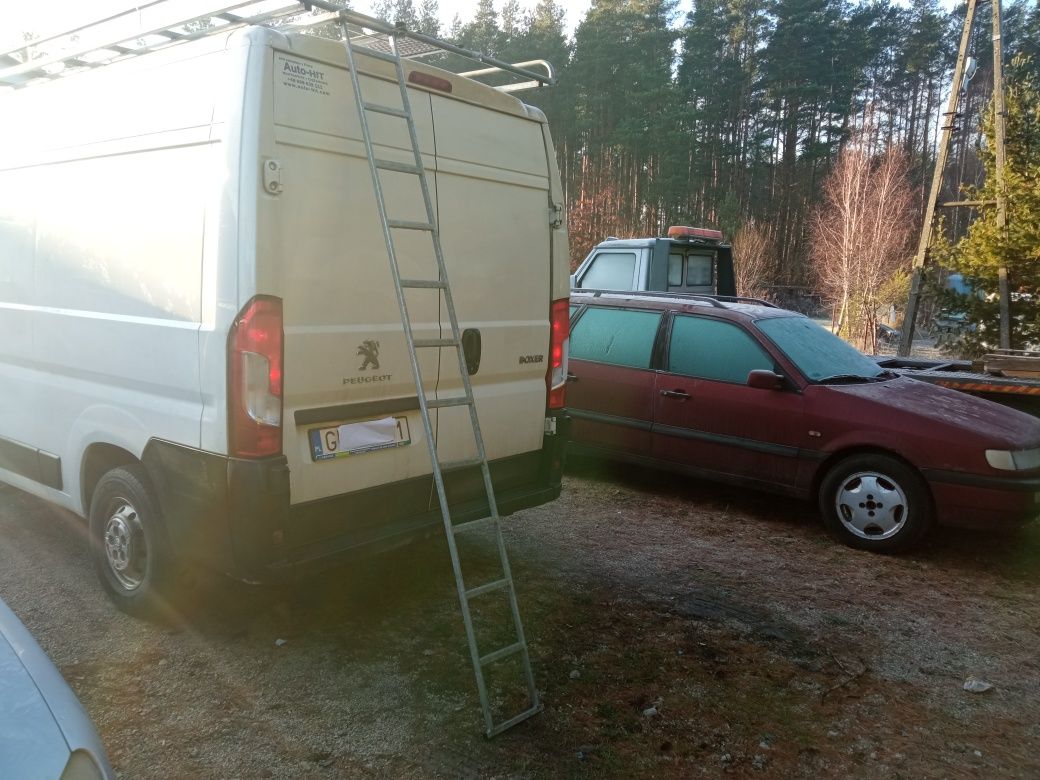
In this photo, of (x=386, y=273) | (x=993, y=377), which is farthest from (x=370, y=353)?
(x=993, y=377)

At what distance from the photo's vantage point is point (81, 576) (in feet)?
14.8

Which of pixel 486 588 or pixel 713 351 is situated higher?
pixel 713 351

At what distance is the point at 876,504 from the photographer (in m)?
5.49

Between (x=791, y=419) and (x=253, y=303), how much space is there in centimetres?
404

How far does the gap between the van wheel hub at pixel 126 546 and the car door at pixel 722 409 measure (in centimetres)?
393

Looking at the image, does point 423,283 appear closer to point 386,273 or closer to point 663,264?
point 386,273

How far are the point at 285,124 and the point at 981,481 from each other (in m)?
4.61

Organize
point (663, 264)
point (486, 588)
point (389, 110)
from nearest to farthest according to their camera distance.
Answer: point (486, 588) < point (389, 110) < point (663, 264)

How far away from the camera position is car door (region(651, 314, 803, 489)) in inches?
233

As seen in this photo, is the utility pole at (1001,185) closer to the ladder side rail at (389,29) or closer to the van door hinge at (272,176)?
the ladder side rail at (389,29)

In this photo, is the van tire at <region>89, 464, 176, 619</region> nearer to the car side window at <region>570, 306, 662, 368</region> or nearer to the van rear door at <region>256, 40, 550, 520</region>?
the van rear door at <region>256, 40, 550, 520</region>

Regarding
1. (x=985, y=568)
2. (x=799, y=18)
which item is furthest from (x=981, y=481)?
(x=799, y=18)

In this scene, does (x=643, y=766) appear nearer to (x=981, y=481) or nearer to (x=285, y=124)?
(x=285, y=124)

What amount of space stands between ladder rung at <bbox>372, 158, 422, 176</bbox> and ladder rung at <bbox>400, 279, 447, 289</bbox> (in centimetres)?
48
